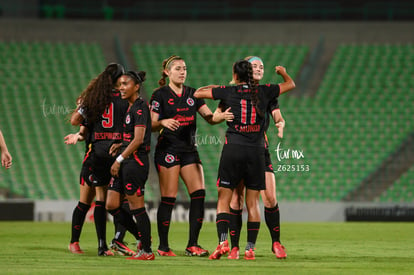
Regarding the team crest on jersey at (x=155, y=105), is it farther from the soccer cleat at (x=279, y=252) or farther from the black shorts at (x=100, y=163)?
the soccer cleat at (x=279, y=252)

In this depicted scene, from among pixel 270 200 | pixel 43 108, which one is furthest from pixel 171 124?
pixel 43 108

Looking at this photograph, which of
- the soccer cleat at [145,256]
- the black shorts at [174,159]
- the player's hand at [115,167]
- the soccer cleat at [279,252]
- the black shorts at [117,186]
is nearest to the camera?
the soccer cleat at [145,256]

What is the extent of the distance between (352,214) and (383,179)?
3026mm

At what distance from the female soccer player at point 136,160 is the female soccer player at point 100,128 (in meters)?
0.43

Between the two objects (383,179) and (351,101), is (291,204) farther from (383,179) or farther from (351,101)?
(351,101)

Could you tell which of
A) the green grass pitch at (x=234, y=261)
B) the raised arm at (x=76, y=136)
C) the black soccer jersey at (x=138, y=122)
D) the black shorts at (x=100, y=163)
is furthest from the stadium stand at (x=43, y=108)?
the black soccer jersey at (x=138, y=122)

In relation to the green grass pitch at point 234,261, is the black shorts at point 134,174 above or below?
above

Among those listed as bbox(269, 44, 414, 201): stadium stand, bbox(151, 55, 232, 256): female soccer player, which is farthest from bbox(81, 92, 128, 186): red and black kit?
bbox(269, 44, 414, 201): stadium stand

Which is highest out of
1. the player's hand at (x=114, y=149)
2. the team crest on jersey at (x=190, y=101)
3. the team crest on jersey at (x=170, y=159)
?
the team crest on jersey at (x=190, y=101)

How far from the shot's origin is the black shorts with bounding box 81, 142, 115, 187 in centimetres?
831

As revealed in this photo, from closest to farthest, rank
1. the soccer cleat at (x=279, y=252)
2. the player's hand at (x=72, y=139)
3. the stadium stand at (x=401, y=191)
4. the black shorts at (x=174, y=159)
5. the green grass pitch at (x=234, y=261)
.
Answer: the green grass pitch at (x=234, y=261) → the soccer cleat at (x=279, y=252) → the player's hand at (x=72, y=139) → the black shorts at (x=174, y=159) → the stadium stand at (x=401, y=191)

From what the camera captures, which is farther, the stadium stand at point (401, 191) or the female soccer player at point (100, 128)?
the stadium stand at point (401, 191)

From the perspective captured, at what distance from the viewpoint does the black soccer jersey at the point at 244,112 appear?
7.60m

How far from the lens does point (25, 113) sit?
21.8 meters
